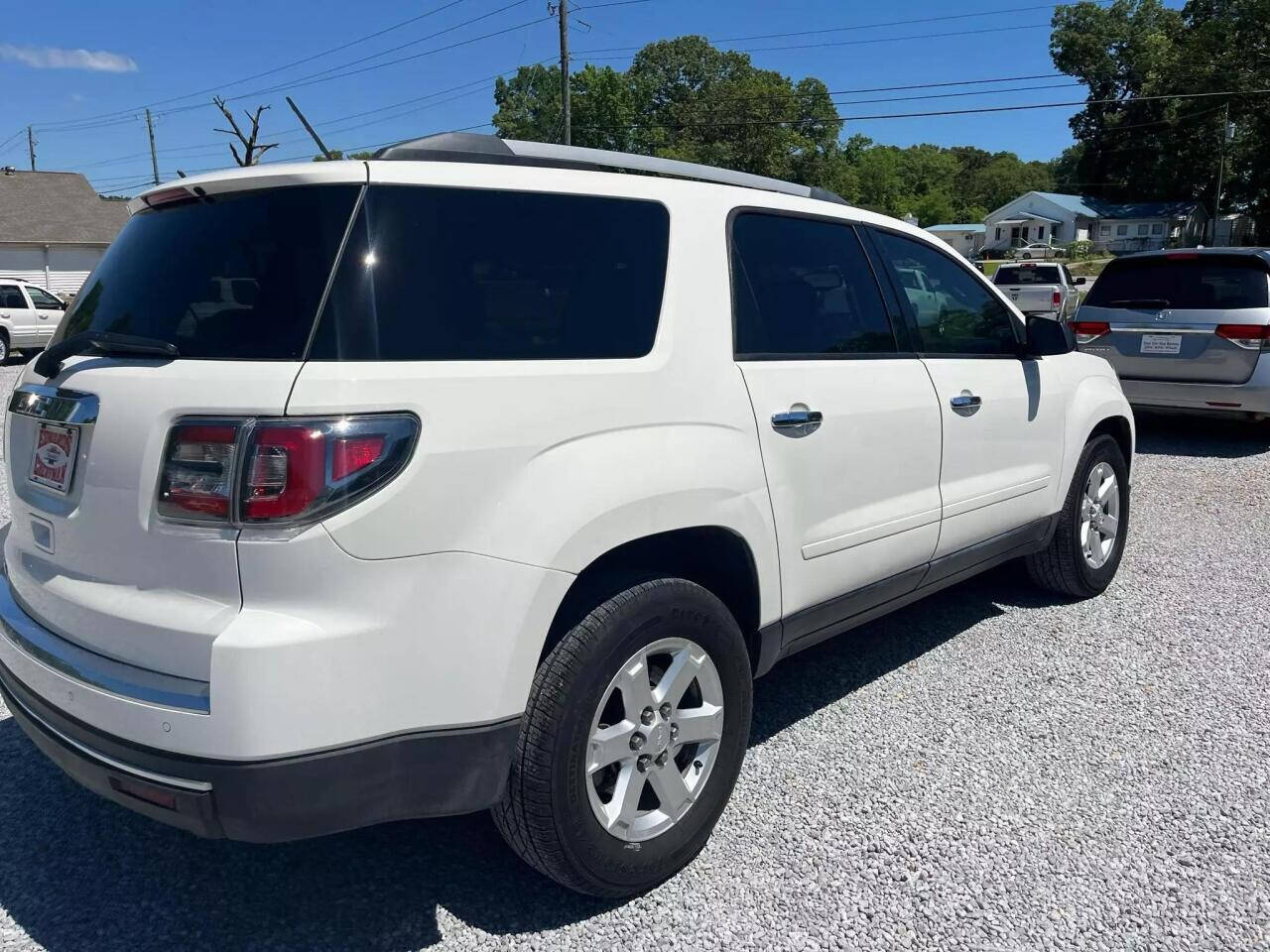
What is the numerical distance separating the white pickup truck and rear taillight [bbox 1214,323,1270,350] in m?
11.0

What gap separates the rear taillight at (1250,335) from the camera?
807 cm

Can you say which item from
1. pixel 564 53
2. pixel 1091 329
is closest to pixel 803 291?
pixel 1091 329

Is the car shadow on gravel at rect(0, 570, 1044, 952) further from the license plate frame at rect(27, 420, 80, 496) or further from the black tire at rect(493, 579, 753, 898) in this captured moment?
the license plate frame at rect(27, 420, 80, 496)

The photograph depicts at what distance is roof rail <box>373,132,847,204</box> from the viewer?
2.45 m

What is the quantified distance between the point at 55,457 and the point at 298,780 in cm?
103

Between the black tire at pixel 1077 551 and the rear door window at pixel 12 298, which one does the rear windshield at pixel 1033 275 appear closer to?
the black tire at pixel 1077 551

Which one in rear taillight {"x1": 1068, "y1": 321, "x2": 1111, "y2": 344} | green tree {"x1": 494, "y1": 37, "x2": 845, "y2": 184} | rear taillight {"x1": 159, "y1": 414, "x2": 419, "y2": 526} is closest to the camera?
rear taillight {"x1": 159, "y1": 414, "x2": 419, "y2": 526}

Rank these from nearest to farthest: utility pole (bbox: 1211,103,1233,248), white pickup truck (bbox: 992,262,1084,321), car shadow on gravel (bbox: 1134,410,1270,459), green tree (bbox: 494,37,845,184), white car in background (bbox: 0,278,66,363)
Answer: car shadow on gravel (bbox: 1134,410,1270,459) < white pickup truck (bbox: 992,262,1084,321) < white car in background (bbox: 0,278,66,363) < utility pole (bbox: 1211,103,1233,248) < green tree (bbox: 494,37,845,184)

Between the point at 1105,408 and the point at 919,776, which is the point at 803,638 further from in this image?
the point at 1105,408

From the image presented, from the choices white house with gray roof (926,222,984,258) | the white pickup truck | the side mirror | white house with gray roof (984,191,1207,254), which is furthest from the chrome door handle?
white house with gray roof (926,222,984,258)

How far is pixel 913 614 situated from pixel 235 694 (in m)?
3.65

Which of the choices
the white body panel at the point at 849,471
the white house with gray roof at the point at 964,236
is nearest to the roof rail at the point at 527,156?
the white body panel at the point at 849,471

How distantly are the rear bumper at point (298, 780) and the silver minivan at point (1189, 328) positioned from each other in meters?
8.08

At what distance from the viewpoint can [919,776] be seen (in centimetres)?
329
